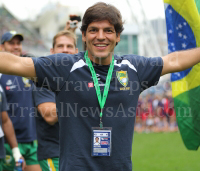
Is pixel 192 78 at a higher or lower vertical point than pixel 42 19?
lower

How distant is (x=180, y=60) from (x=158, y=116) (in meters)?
17.1

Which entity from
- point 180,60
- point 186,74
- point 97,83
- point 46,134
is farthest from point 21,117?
point 180,60

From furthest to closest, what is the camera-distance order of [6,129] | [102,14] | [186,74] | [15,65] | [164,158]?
[164,158] < [6,129] < [186,74] < [102,14] < [15,65]

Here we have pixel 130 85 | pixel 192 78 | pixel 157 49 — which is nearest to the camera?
pixel 130 85

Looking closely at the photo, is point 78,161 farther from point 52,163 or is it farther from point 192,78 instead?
point 192,78

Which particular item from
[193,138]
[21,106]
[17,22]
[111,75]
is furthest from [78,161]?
[17,22]

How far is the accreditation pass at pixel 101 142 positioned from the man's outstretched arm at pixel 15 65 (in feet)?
2.30

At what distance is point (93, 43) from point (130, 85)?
47cm

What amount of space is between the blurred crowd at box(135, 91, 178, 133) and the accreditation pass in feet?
55.1

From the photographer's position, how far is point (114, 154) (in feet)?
8.98

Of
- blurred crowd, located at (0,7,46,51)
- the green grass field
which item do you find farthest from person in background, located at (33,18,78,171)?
blurred crowd, located at (0,7,46,51)

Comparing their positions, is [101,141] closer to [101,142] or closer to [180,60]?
[101,142]

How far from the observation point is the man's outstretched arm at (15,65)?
2.53 metres

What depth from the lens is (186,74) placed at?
402 centimetres
